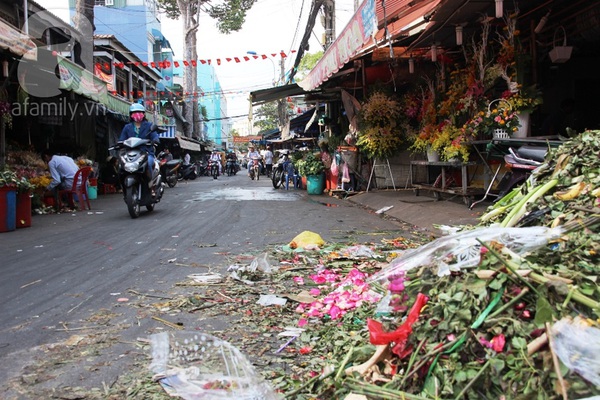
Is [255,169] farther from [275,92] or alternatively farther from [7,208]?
[7,208]

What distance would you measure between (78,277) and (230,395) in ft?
8.85

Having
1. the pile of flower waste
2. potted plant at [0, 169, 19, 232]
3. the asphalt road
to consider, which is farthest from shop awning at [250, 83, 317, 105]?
the pile of flower waste

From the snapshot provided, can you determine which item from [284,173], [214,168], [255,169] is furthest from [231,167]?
[284,173]

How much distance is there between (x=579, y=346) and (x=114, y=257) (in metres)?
4.50

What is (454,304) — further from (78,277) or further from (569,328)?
(78,277)

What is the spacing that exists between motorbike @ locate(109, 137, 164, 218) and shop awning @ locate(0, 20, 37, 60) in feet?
7.41

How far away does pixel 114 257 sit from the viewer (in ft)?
16.5

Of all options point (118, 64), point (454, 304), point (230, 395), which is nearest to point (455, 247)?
point (454, 304)

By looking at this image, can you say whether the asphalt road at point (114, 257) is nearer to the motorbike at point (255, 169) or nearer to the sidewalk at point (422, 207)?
the sidewalk at point (422, 207)

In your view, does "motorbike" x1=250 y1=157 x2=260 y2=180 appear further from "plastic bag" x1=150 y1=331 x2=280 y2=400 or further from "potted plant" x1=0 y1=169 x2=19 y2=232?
"plastic bag" x1=150 y1=331 x2=280 y2=400

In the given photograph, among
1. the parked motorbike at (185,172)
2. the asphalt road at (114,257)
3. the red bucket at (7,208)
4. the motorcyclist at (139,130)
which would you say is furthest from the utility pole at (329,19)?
the red bucket at (7,208)

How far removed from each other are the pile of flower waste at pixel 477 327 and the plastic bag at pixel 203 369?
5.2 inches

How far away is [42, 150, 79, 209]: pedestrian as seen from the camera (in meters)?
9.44

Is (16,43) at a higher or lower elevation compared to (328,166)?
higher
